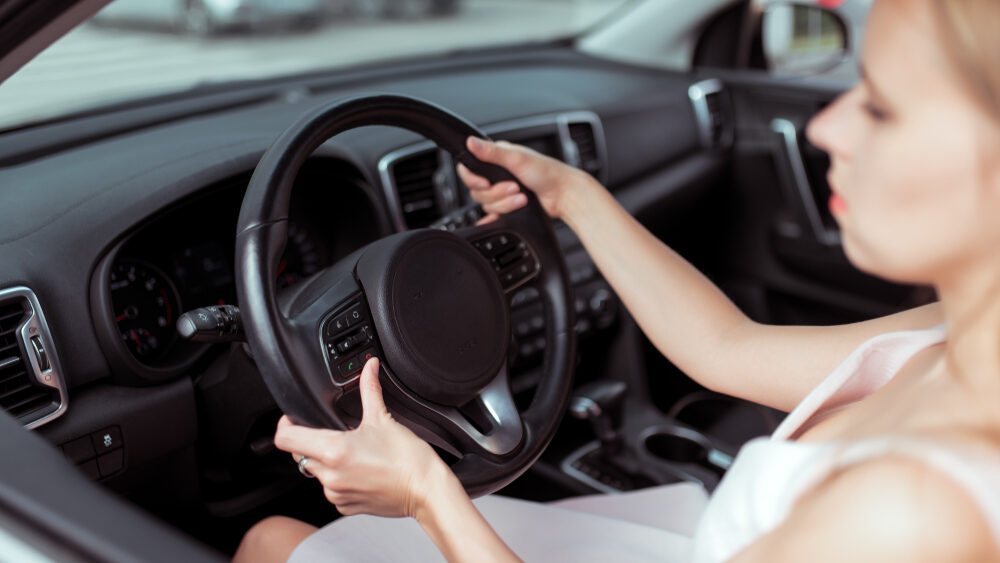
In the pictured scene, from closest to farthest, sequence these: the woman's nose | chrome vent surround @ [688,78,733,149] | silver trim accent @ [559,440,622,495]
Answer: the woman's nose, silver trim accent @ [559,440,622,495], chrome vent surround @ [688,78,733,149]

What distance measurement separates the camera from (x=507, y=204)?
1.52m

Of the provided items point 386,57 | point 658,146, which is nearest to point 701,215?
point 658,146

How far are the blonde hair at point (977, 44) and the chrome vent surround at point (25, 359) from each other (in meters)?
1.20

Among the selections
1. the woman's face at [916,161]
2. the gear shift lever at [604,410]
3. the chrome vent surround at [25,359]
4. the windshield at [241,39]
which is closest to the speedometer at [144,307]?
the chrome vent surround at [25,359]

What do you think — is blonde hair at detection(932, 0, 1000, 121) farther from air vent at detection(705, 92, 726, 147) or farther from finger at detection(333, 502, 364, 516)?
air vent at detection(705, 92, 726, 147)

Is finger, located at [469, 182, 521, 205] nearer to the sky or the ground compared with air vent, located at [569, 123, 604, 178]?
nearer to the sky

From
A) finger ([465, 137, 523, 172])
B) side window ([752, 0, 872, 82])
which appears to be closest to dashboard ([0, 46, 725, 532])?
finger ([465, 137, 523, 172])

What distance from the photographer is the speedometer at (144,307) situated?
1541 mm

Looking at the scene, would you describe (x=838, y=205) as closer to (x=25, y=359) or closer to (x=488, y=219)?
(x=488, y=219)

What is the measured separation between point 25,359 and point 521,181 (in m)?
0.78

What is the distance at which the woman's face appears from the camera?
776 mm

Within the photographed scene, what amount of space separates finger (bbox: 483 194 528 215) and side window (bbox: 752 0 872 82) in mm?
1760

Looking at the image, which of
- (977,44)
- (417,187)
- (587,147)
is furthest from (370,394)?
(587,147)

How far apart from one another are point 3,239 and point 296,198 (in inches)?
22.5
